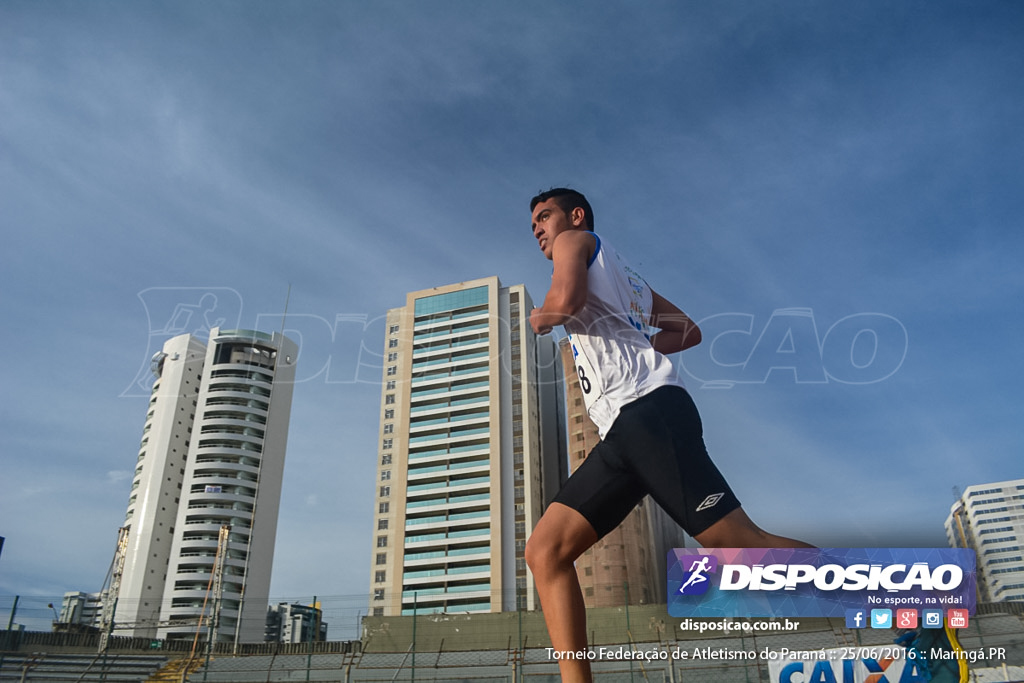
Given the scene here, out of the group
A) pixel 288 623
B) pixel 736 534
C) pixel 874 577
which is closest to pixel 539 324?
pixel 736 534

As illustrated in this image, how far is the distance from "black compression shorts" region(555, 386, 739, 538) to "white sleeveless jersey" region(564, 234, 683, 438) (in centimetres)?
7

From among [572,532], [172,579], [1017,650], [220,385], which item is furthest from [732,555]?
[220,385]

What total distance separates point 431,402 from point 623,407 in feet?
269

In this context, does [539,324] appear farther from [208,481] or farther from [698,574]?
[208,481]

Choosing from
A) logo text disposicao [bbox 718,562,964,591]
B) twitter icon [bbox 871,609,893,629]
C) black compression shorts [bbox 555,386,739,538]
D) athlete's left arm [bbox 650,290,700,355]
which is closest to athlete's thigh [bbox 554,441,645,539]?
black compression shorts [bbox 555,386,739,538]

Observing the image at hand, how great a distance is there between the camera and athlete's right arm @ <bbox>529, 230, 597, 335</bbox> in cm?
320

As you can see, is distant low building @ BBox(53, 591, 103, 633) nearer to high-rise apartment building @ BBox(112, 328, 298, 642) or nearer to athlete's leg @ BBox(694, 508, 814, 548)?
high-rise apartment building @ BBox(112, 328, 298, 642)

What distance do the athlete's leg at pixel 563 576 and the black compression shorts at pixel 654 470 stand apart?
73 millimetres

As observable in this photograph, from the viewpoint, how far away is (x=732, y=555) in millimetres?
3264

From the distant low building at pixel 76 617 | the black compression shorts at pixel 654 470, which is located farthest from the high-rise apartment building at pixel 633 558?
the black compression shorts at pixel 654 470

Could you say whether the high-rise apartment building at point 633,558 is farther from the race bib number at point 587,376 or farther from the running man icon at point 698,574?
the race bib number at point 587,376

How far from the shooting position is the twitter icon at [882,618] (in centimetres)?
349

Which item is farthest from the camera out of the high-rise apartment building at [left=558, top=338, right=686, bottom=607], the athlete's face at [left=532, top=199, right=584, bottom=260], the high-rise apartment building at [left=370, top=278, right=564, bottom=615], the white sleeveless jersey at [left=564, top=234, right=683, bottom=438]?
the high-rise apartment building at [left=370, top=278, right=564, bottom=615]

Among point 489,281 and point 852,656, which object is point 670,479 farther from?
point 489,281
